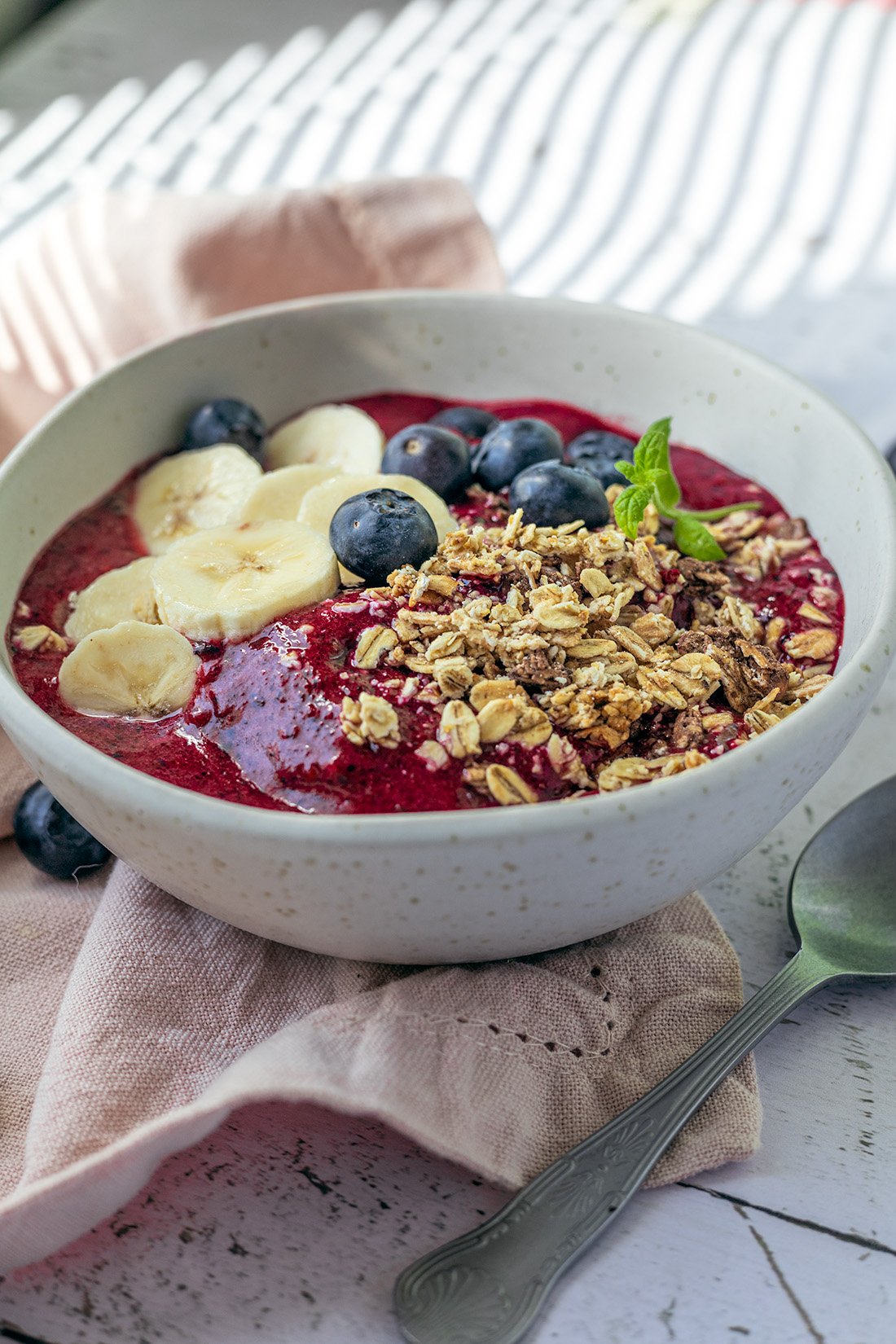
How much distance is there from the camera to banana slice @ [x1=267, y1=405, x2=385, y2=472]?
1810mm

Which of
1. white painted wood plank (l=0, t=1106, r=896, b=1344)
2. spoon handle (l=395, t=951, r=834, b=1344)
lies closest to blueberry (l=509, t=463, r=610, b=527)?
spoon handle (l=395, t=951, r=834, b=1344)

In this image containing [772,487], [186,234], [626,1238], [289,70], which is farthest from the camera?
[289,70]

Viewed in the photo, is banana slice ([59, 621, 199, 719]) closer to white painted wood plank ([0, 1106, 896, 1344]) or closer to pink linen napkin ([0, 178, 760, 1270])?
pink linen napkin ([0, 178, 760, 1270])

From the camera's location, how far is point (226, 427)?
181 centimetres

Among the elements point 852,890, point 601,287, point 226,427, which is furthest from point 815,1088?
point 601,287

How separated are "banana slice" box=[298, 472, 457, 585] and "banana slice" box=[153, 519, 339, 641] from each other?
0.12ft

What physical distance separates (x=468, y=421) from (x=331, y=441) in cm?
21

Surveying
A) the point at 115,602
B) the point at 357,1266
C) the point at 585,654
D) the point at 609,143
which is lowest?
the point at 357,1266

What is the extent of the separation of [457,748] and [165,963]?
38 cm

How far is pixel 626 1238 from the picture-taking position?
109cm

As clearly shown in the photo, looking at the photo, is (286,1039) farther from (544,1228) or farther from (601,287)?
(601,287)

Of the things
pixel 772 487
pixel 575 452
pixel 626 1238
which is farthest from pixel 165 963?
pixel 772 487

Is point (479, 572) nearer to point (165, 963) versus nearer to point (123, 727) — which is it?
point (123, 727)

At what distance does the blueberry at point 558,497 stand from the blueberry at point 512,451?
107 millimetres
